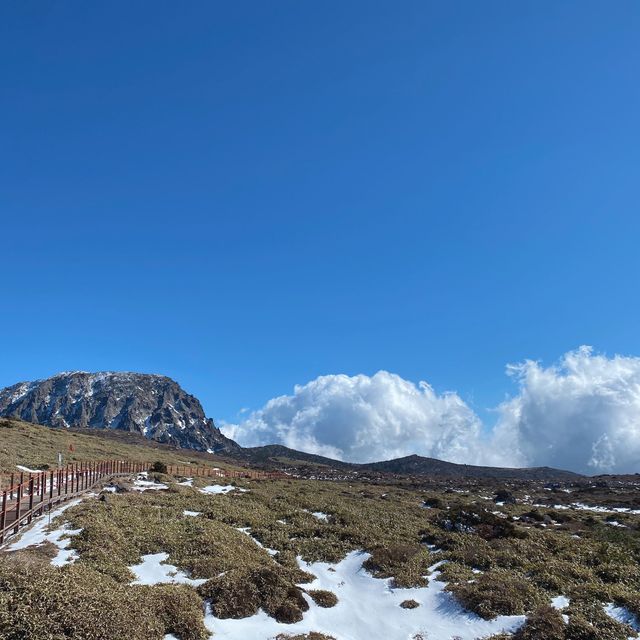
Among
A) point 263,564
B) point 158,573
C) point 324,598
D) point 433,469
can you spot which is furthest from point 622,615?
point 433,469

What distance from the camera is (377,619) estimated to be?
1496cm

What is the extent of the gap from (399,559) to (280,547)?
5.19m

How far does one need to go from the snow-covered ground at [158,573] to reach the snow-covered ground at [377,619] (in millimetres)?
2289

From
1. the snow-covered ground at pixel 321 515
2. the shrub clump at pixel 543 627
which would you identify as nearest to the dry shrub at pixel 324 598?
the shrub clump at pixel 543 627

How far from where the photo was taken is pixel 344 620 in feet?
48.1

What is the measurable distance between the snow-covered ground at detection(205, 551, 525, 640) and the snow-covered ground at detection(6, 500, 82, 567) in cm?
541

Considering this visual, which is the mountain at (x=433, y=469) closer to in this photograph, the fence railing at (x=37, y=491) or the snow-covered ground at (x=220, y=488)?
the snow-covered ground at (x=220, y=488)

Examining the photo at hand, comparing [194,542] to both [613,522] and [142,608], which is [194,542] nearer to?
[142,608]

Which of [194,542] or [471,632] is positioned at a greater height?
[194,542]

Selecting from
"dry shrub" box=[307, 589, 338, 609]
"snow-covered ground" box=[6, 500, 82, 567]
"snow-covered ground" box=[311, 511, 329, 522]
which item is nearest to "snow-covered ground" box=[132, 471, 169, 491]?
"snow-covered ground" box=[311, 511, 329, 522]

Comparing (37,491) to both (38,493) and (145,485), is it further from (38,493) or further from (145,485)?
(145,485)

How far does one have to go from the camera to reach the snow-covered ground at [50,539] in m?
15.5

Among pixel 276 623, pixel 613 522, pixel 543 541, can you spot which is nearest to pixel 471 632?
pixel 276 623

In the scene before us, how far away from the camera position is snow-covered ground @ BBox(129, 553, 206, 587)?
590 inches
